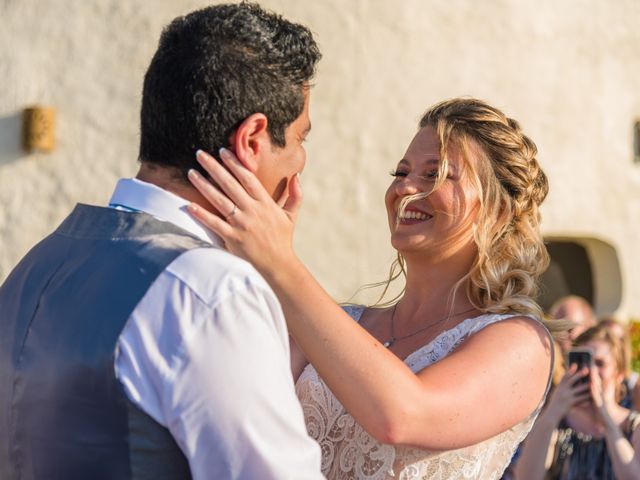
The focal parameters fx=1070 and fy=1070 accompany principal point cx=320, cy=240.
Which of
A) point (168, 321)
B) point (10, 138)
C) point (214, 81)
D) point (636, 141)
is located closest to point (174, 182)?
point (214, 81)

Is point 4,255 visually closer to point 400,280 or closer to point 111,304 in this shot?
point 400,280

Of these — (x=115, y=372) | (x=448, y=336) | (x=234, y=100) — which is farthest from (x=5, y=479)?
(x=448, y=336)

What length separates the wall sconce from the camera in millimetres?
8305

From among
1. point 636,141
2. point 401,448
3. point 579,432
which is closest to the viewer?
point 401,448

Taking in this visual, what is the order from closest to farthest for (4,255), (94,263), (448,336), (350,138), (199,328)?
(199,328)
(94,263)
(448,336)
(4,255)
(350,138)

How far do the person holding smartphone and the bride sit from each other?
1926 millimetres

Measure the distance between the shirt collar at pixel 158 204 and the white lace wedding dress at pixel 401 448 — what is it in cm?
95

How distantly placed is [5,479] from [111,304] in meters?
0.41

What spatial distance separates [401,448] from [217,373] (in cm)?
109

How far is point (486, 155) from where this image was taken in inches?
116

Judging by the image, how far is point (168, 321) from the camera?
68.7 inches

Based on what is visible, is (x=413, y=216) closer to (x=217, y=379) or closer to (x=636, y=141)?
(x=217, y=379)

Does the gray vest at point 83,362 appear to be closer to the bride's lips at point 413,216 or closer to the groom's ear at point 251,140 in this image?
→ the groom's ear at point 251,140

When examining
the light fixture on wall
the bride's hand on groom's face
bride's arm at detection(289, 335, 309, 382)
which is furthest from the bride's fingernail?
the light fixture on wall
